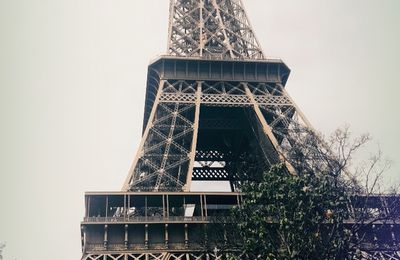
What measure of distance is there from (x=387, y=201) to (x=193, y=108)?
16.1 meters

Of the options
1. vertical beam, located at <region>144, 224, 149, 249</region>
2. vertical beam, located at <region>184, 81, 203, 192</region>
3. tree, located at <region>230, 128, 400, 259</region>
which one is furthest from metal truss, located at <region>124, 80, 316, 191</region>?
tree, located at <region>230, 128, 400, 259</region>

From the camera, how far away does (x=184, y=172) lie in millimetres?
31812

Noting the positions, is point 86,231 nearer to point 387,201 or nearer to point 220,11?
point 387,201

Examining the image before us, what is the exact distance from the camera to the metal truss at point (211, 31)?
131 feet

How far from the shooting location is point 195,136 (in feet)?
105

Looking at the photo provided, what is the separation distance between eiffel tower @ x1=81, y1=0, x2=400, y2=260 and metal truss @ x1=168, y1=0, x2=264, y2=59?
92mm

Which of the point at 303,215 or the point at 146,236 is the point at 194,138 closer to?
the point at 146,236

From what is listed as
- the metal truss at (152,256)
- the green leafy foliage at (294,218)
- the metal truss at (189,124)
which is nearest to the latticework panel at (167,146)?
the metal truss at (189,124)

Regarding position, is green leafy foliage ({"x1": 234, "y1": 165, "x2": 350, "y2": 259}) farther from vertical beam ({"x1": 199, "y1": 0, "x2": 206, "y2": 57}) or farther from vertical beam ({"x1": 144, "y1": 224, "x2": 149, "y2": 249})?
vertical beam ({"x1": 199, "y1": 0, "x2": 206, "y2": 57})

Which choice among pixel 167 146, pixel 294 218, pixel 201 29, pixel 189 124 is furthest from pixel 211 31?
pixel 294 218

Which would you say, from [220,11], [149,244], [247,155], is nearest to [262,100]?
[247,155]

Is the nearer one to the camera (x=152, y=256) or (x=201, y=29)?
(x=152, y=256)

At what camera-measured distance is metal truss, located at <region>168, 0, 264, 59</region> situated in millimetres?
39906

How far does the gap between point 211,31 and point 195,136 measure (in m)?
14.5
